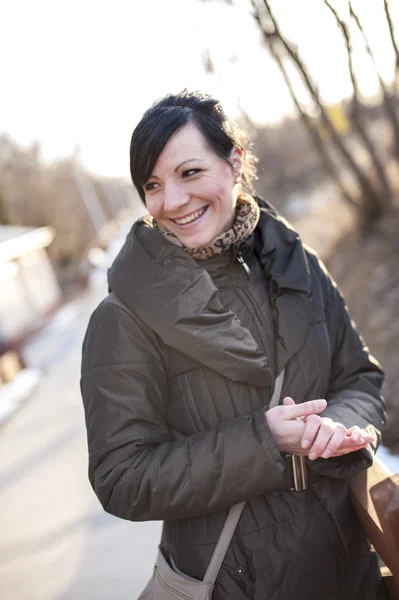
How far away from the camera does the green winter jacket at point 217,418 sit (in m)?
1.57

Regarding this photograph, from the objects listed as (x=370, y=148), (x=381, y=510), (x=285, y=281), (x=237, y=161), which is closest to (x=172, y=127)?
(x=237, y=161)

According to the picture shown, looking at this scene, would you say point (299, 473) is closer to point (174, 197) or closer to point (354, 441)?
point (354, 441)

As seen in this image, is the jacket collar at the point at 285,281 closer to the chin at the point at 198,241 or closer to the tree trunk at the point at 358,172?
the chin at the point at 198,241

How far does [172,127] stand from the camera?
68.9 inches

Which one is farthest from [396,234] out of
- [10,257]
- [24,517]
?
[10,257]

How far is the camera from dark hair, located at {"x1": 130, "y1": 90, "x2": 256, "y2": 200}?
175 cm

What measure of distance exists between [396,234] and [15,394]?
243 inches

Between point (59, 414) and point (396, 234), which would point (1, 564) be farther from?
point (396, 234)

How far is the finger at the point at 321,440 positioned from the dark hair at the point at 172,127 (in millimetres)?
873

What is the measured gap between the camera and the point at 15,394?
9.27 m

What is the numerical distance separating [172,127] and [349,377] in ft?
3.28

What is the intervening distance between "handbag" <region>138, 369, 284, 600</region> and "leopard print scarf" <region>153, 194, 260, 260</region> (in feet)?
1.62

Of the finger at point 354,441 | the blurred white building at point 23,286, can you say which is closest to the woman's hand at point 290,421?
the finger at point 354,441

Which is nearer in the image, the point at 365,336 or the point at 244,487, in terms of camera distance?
the point at 244,487
